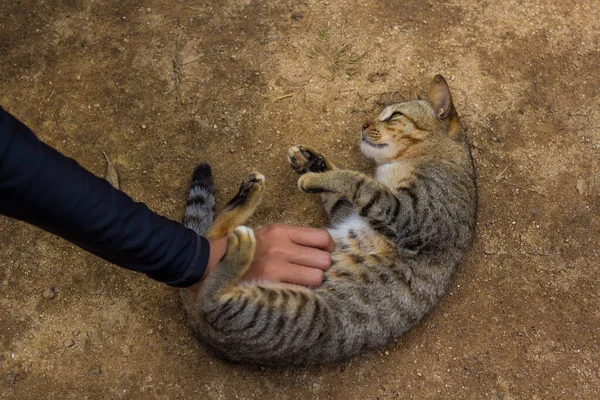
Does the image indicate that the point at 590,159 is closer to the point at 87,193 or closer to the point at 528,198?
the point at 528,198

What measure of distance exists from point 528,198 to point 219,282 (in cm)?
262

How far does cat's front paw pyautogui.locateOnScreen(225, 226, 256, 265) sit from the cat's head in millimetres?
1352

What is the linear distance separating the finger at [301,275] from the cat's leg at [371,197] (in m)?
0.55

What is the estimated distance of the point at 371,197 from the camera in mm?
3387

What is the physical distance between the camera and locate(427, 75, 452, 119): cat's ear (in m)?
3.73

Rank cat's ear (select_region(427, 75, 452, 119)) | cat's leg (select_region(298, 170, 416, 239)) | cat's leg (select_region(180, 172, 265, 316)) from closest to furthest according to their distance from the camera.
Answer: cat's leg (select_region(298, 170, 416, 239)) < cat's leg (select_region(180, 172, 265, 316)) < cat's ear (select_region(427, 75, 452, 119))

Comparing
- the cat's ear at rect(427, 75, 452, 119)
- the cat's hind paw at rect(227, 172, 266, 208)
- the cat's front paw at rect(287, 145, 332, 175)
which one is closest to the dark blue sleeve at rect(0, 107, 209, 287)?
the cat's hind paw at rect(227, 172, 266, 208)

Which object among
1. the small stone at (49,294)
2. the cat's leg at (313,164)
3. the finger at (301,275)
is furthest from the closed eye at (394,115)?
the small stone at (49,294)

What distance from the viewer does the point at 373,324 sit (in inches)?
125

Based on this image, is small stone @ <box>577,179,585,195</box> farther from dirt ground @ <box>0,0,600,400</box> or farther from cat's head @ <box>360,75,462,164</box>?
cat's head @ <box>360,75,462,164</box>

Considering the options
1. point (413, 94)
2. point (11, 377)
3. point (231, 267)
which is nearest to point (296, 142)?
point (413, 94)

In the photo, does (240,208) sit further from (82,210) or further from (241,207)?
(82,210)

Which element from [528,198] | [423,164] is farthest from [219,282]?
[528,198]

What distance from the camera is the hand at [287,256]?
3.19 meters
